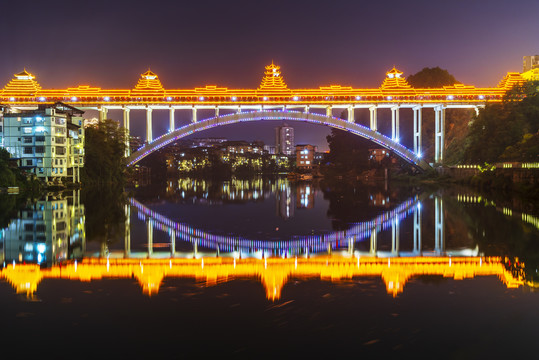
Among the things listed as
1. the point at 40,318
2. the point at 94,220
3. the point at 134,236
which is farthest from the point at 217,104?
the point at 40,318

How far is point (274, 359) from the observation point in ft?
20.3

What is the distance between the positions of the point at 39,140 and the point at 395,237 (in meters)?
33.4

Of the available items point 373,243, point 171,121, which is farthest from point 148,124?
point 373,243

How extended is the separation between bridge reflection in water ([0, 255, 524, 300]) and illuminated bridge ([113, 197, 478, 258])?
2.77 ft

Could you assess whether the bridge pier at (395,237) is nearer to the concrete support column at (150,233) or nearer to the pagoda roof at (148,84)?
the concrete support column at (150,233)

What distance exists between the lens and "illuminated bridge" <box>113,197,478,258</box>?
13.2 metres

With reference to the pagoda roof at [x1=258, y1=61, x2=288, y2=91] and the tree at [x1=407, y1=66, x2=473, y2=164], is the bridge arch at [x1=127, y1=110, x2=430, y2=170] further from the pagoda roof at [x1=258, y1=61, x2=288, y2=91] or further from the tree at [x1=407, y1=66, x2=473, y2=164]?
the tree at [x1=407, y1=66, x2=473, y2=164]

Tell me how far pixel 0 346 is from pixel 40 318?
1061 millimetres

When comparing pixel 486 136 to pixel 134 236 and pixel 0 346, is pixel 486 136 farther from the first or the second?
pixel 0 346

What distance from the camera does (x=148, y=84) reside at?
5103cm

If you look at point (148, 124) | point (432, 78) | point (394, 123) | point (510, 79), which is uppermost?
point (432, 78)

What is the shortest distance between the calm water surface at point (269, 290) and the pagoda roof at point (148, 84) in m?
33.6

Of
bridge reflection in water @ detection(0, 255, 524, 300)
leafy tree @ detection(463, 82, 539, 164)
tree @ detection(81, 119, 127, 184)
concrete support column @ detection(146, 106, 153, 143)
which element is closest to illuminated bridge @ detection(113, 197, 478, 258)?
bridge reflection in water @ detection(0, 255, 524, 300)

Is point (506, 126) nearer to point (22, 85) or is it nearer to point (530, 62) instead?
A: point (530, 62)
